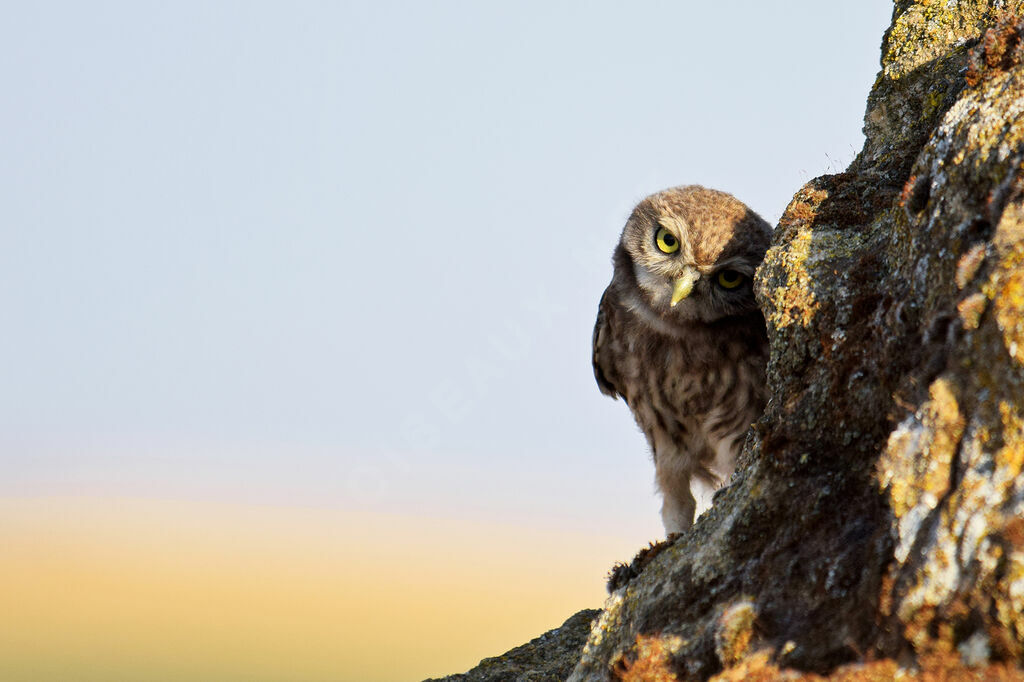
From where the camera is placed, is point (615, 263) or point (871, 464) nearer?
point (871, 464)

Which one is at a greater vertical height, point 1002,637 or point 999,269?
point 999,269

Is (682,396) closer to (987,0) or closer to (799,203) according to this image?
(799,203)

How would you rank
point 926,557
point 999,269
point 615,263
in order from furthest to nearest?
point 615,263 < point 999,269 < point 926,557

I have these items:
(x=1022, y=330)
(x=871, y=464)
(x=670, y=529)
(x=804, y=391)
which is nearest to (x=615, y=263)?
(x=670, y=529)

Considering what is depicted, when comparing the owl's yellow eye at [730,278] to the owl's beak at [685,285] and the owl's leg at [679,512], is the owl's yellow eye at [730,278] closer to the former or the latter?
the owl's beak at [685,285]

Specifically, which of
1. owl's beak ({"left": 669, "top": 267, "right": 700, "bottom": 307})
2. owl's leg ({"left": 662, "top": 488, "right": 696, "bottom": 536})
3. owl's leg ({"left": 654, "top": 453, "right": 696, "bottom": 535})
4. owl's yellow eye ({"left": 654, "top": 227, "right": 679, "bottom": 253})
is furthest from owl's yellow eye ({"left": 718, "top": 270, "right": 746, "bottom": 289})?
owl's leg ({"left": 662, "top": 488, "right": 696, "bottom": 536})

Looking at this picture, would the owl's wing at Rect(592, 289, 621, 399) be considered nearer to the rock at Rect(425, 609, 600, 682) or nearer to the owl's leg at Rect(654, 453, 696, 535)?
the owl's leg at Rect(654, 453, 696, 535)

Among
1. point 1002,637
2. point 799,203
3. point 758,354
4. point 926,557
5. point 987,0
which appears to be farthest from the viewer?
point 758,354
